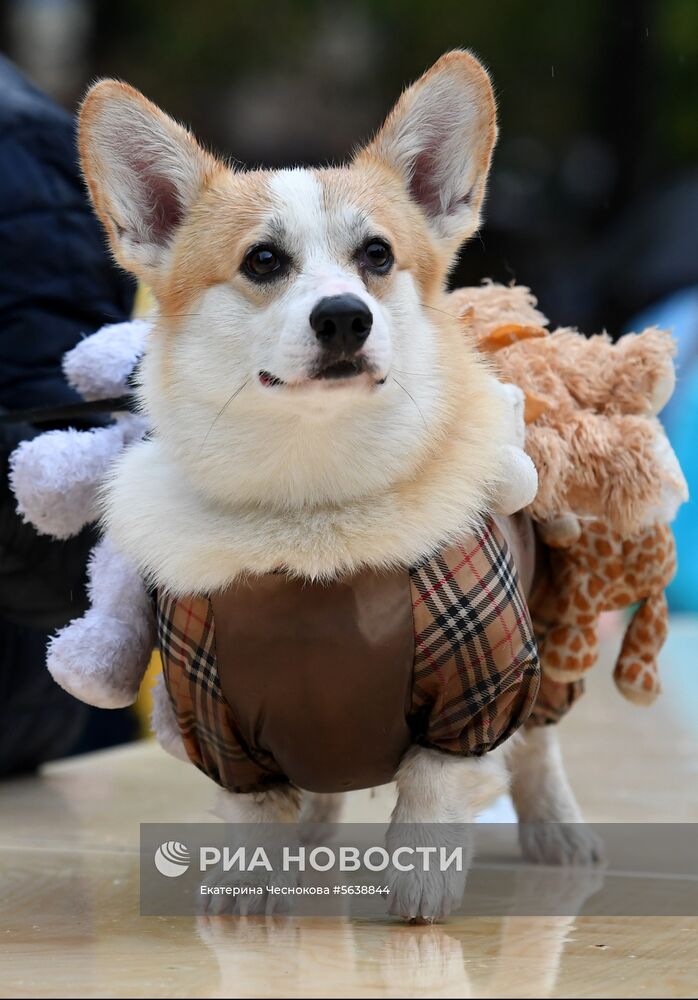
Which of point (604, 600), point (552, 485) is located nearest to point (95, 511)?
point (552, 485)

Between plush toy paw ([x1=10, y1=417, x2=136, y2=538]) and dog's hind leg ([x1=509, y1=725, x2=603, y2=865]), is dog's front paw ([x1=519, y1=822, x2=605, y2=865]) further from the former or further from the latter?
plush toy paw ([x1=10, y1=417, x2=136, y2=538])

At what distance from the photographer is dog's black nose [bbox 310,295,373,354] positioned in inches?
64.9

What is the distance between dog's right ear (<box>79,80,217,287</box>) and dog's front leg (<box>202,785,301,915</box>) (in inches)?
30.3

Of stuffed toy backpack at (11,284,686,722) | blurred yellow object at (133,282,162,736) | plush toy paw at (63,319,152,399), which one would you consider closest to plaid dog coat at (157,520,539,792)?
stuffed toy backpack at (11,284,686,722)

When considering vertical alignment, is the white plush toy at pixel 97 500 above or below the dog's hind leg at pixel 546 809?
above

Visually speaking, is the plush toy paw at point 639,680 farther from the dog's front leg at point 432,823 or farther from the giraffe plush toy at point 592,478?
the dog's front leg at point 432,823

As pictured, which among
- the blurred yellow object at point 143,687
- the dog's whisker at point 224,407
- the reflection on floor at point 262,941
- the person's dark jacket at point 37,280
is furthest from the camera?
the blurred yellow object at point 143,687

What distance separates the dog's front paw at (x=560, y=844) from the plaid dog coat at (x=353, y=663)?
562 mm

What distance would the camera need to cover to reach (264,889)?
181 centimetres

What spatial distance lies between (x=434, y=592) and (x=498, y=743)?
0.88 feet

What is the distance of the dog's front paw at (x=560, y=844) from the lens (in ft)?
7.42

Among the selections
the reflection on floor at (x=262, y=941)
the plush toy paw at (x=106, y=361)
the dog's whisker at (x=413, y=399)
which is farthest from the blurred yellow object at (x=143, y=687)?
the dog's whisker at (x=413, y=399)

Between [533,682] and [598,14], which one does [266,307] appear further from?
[598,14]

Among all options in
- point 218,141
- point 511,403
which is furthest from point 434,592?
point 218,141
